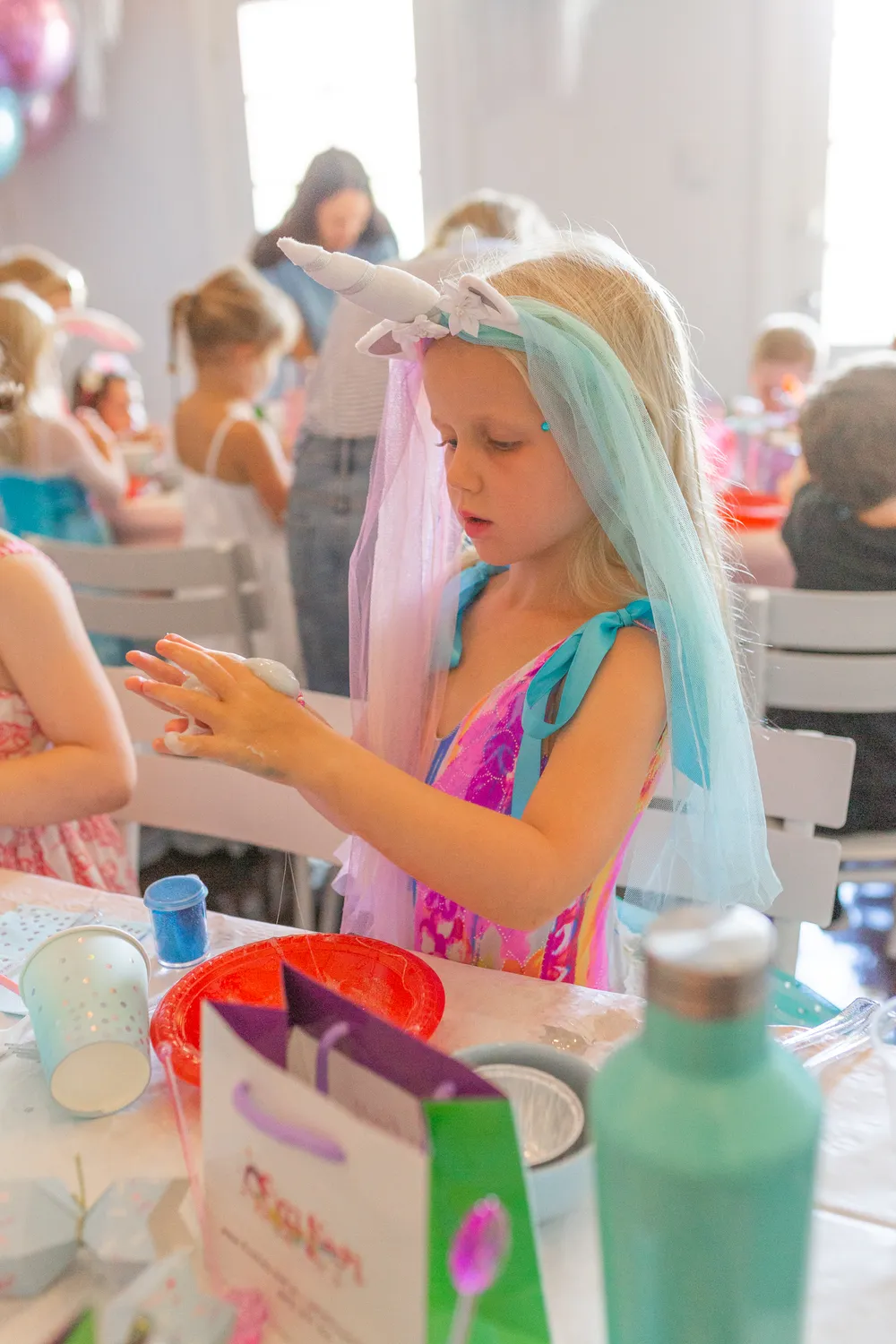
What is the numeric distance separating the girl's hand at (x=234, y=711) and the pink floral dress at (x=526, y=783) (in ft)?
0.75

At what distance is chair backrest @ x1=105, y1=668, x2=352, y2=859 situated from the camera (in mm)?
1280

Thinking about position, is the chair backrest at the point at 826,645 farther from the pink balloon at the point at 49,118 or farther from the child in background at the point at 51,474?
the pink balloon at the point at 49,118

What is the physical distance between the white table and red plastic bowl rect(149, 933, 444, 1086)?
3 cm

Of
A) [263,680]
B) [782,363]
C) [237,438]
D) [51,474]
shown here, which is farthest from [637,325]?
[782,363]

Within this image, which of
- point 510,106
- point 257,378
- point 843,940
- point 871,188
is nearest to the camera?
point 843,940

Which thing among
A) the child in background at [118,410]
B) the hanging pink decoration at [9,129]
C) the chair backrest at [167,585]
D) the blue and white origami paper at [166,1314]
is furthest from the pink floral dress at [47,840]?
the hanging pink decoration at [9,129]

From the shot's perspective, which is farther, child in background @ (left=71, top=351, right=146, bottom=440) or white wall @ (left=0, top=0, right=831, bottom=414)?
white wall @ (left=0, top=0, right=831, bottom=414)

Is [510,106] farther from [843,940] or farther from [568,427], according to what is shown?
[568,427]

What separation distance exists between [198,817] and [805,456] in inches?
47.5

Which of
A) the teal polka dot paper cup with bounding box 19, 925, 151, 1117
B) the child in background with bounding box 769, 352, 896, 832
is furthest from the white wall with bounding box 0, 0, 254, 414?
the teal polka dot paper cup with bounding box 19, 925, 151, 1117

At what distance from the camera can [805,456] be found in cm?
195

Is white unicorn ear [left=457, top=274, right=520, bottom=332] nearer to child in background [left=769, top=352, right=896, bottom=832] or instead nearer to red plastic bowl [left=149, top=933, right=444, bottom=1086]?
red plastic bowl [left=149, top=933, right=444, bottom=1086]

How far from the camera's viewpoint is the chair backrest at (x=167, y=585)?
6.98 ft

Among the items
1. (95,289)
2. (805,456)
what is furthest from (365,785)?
(95,289)
